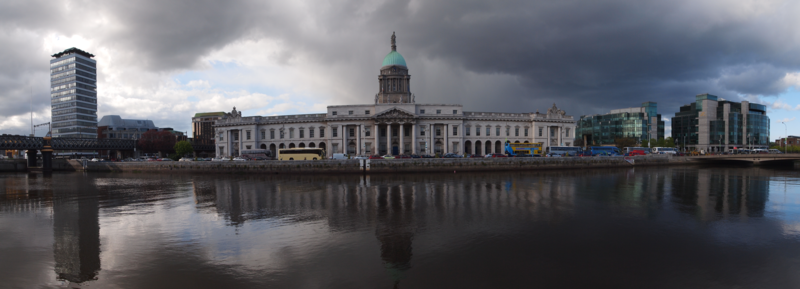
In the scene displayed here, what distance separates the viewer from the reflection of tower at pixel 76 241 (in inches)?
440

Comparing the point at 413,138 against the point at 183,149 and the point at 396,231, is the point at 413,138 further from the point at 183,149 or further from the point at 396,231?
the point at 396,231

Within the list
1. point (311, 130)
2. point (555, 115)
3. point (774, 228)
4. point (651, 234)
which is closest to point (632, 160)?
point (555, 115)

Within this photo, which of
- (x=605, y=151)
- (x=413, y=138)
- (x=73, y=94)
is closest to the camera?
(x=605, y=151)

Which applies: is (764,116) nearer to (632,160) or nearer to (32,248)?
(632,160)

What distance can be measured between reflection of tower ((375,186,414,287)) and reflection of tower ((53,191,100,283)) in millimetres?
8704

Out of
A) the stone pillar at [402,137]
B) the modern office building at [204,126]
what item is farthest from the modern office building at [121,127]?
the stone pillar at [402,137]

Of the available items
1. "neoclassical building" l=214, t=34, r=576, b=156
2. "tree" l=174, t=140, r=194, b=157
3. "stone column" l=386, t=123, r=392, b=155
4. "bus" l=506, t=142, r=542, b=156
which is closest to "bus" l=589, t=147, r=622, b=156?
"bus" l=506, t=142, r=542, b=156

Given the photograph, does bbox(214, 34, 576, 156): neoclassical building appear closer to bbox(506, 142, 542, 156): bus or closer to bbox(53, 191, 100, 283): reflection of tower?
bbox(506, 142, 542, 156): bus

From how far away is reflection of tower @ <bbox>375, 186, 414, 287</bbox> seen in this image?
1149cm

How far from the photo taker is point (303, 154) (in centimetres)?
5328

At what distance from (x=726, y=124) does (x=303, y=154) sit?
128 metres


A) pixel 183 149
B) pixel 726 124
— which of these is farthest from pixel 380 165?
pixel 726 124

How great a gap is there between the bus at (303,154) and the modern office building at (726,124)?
4586 inches

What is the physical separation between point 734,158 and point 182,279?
75.8 metres
